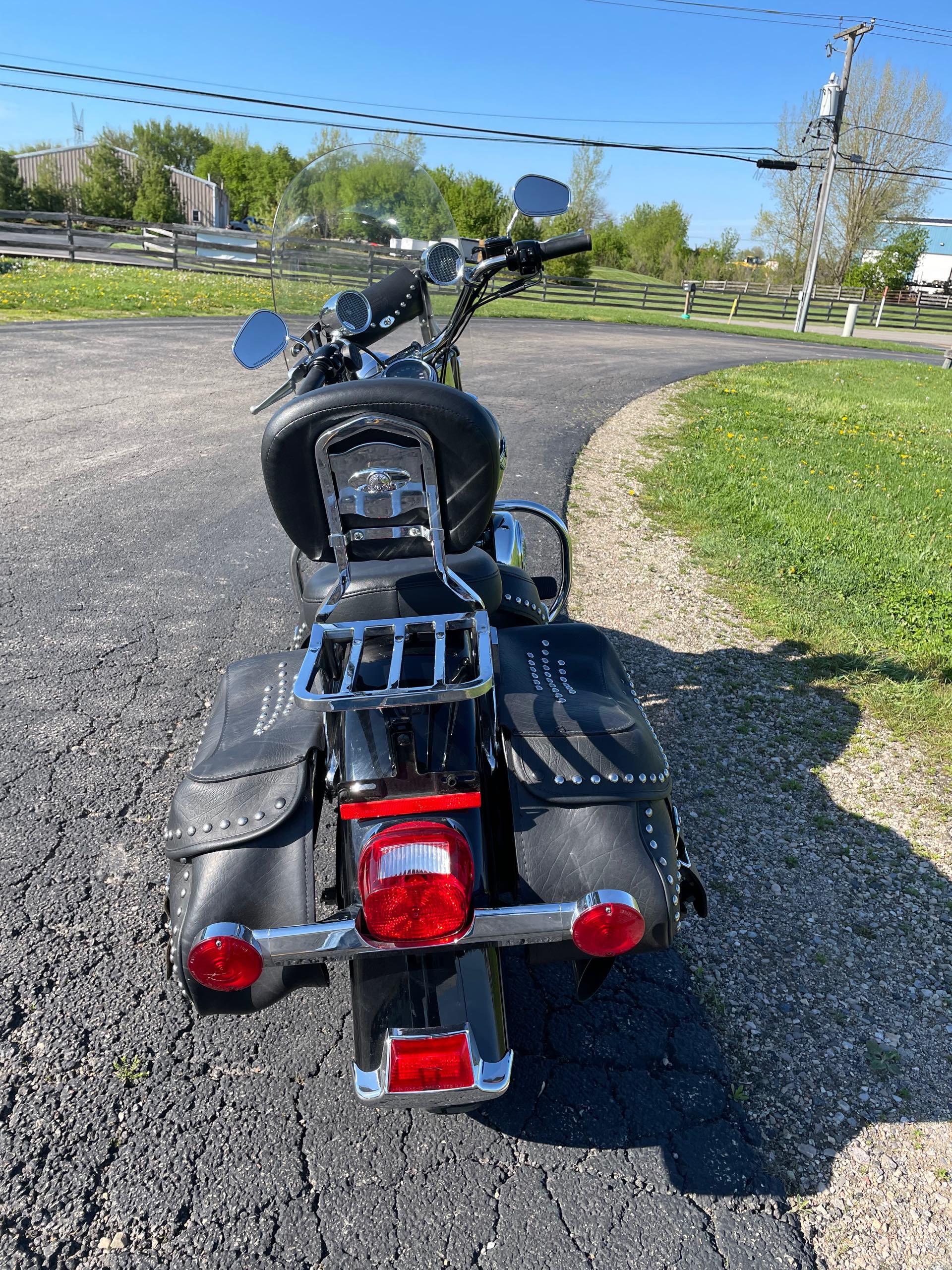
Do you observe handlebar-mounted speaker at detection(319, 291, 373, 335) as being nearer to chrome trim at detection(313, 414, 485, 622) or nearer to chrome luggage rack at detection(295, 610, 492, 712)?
chrome trim at detection(313, 414, 485, 622)

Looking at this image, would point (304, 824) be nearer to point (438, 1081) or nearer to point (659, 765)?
point (438, 1081)

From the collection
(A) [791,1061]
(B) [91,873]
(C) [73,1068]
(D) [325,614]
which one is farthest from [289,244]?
(A) [791,1061]

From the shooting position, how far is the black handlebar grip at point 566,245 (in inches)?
107

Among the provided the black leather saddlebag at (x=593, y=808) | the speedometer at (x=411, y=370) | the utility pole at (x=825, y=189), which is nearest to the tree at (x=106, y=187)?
the utility pole at (x=825, y=189)

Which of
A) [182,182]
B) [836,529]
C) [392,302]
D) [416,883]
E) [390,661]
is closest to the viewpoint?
[416,883]

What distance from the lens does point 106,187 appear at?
5103 cm

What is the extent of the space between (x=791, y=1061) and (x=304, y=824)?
1347 millimetres

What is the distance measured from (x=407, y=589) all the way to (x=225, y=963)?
0.86m

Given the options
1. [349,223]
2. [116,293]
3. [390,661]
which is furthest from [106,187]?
[390,661]

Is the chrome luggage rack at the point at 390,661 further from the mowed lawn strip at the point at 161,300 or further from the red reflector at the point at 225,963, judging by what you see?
the mowed lawn strip at the point at 161,300

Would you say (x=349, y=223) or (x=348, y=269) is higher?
(x=349, y=223)

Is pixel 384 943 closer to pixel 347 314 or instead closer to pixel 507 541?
pixel 507 541

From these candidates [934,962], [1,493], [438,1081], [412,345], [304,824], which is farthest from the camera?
[1,493]

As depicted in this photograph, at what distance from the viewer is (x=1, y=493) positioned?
5.79 metres
